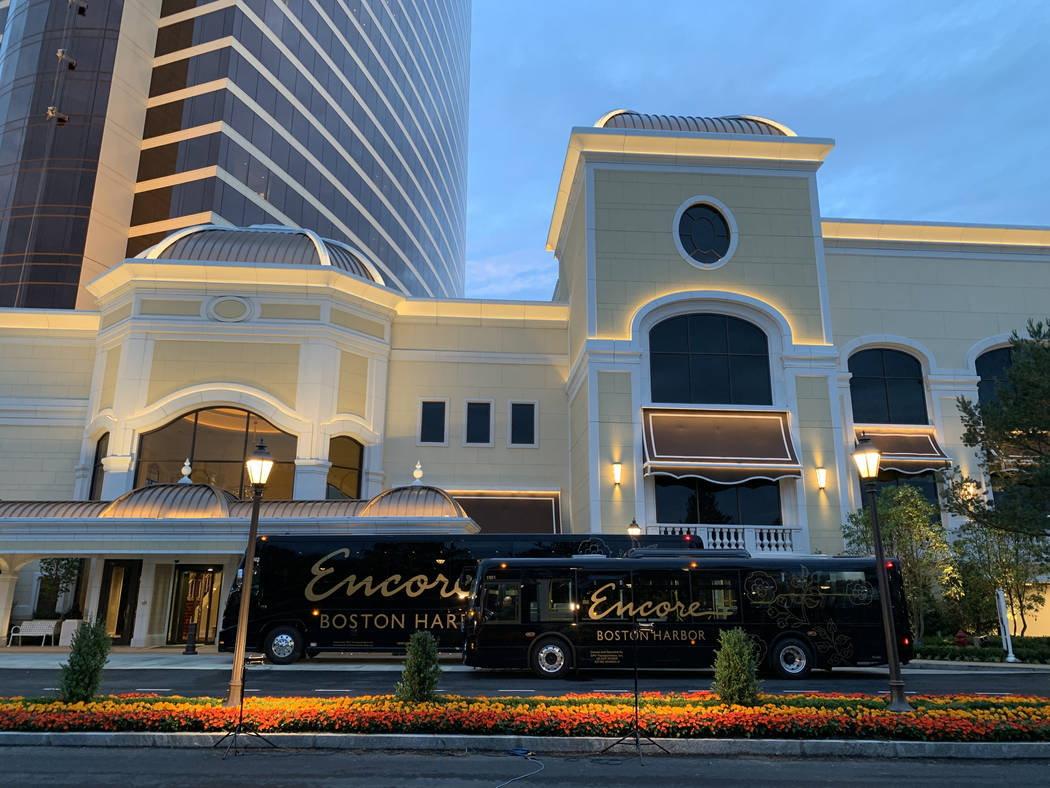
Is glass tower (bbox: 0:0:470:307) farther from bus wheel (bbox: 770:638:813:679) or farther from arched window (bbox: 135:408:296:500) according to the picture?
bus wheel (bbox: 770:638:813:679)

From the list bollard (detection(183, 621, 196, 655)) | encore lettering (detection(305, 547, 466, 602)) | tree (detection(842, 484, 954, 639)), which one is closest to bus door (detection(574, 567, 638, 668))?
encore lettering (detection(305, 547, 466, 602))

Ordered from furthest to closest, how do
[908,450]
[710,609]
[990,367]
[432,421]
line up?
1. [432,421]
2. [990,367]
3. [908,450]
4. [710,609]

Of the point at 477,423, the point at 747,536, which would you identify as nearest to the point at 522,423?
the point at 477,423

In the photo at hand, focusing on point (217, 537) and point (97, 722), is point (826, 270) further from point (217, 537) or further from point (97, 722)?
point (97, 722)

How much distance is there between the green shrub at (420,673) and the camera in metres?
11.1

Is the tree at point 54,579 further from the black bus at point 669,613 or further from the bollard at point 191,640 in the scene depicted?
the black bus at point 669,613

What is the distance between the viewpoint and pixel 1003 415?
19.2 meters

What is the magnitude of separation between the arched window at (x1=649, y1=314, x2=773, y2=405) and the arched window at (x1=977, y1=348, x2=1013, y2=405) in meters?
9.28

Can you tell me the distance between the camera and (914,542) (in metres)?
23.9

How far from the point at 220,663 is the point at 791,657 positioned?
14359 millimetres

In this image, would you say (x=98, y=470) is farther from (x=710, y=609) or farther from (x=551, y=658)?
(x=710, y=609)

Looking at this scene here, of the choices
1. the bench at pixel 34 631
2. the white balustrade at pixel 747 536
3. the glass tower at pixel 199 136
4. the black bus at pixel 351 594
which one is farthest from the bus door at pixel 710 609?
the glass tower at pixel 199 136

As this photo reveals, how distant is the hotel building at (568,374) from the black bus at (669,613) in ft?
22.3

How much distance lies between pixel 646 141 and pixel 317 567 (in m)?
19.4
